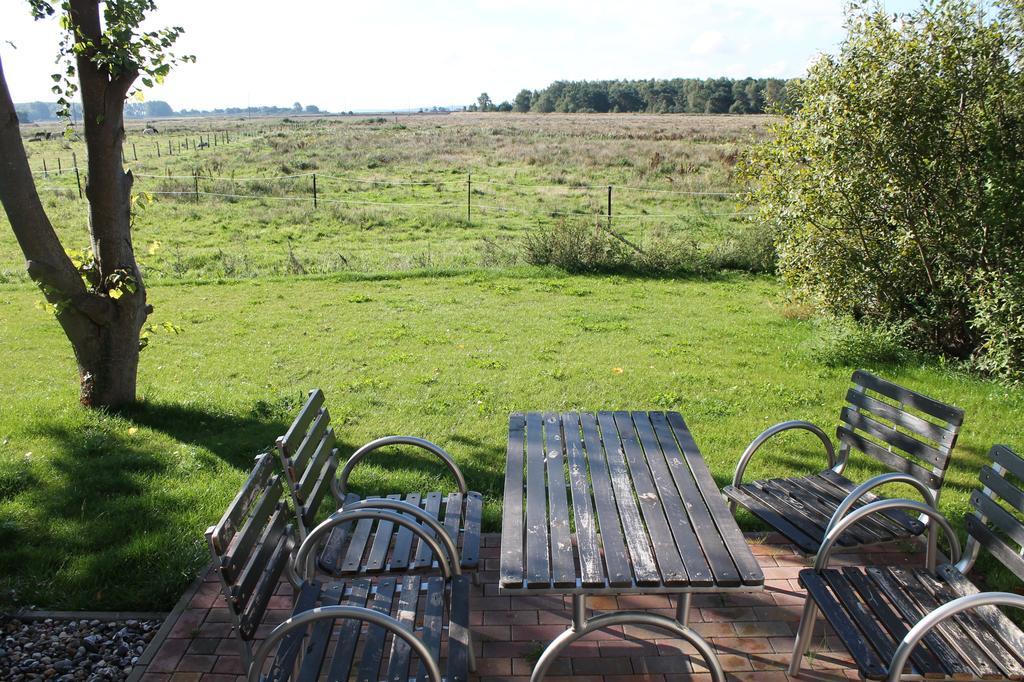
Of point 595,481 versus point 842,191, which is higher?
point 842,191

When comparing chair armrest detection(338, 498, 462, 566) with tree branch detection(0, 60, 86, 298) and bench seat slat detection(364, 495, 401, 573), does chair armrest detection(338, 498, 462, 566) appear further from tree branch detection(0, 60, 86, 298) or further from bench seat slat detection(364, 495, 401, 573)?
tree branch detection(0, 60, 86, 298)

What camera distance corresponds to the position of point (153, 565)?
13.1 feet

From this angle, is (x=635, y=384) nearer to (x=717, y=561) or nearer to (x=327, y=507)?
(x=327, y=507)

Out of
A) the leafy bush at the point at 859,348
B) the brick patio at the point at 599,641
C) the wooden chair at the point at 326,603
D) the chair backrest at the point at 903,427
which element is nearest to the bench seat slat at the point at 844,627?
the brick patio at the point at 599,641

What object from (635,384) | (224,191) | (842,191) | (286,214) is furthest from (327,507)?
(224,191)

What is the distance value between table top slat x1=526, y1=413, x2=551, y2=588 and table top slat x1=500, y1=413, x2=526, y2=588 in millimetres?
36

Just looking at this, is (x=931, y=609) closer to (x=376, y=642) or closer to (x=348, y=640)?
(x=376, y=642)

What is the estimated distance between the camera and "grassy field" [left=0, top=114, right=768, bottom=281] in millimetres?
15039

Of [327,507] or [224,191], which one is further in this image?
[224,191]

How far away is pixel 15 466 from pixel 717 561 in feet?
16.2

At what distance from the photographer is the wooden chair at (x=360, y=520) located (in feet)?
10.7

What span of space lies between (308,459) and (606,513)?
60.3 inches

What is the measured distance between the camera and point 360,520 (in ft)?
12.0

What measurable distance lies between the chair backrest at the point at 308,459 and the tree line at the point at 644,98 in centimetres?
7601
